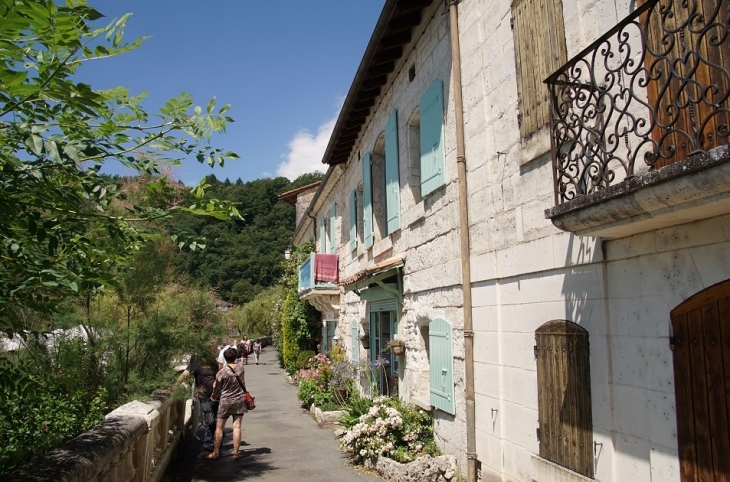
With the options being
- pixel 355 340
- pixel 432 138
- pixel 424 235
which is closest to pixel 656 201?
pixel 432 138

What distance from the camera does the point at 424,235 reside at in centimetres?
809

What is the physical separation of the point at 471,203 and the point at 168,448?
537 cm

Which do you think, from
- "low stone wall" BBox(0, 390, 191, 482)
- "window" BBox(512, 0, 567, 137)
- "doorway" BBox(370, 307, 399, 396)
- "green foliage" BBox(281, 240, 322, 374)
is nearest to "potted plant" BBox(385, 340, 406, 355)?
"doorway" BBox(370, 307, 399, 396)

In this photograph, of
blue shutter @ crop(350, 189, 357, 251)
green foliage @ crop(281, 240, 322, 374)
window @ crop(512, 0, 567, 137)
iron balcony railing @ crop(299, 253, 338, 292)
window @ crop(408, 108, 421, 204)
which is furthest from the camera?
green foliage @ crop(281, 240, 322, 374)

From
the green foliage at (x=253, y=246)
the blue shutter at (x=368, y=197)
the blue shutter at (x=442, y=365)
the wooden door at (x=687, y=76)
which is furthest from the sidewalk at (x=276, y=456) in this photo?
the green foliage at (x=253, y=246)

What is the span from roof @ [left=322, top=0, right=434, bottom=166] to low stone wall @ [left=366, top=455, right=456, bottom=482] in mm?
5803

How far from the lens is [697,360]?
137 inches

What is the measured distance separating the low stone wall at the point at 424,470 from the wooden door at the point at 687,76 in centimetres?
426

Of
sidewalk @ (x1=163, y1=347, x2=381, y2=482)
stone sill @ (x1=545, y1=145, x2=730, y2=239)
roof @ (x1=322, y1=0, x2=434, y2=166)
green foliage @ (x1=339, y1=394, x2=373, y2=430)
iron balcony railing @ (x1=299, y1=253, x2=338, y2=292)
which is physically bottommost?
sidewalk @ (x1=163, y1=347, x2=381, y2=482)

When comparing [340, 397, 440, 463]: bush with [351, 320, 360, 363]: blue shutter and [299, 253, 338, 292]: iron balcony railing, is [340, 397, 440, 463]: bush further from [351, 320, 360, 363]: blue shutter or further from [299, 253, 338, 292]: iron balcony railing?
[299, 253, 338, 292]: iron balcony railing

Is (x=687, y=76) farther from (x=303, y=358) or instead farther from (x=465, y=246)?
(x=303, y=358)

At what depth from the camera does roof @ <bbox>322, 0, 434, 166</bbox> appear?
796 cm

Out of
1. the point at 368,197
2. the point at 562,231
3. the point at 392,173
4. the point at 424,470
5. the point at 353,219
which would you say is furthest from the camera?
the point at 353,219

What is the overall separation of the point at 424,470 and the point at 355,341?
620 centimetres
